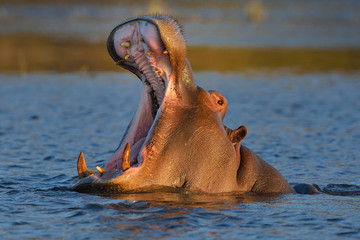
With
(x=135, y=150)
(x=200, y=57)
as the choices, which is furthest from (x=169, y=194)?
(x=200, y=57)

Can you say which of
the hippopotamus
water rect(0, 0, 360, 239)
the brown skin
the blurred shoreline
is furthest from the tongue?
the blurred shoreline

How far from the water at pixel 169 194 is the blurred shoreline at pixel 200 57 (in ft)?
4.66

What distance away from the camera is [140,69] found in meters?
6.39

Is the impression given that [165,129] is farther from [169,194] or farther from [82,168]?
[82,168]

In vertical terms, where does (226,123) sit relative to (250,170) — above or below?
above

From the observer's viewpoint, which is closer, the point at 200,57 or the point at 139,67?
the point at 139,67

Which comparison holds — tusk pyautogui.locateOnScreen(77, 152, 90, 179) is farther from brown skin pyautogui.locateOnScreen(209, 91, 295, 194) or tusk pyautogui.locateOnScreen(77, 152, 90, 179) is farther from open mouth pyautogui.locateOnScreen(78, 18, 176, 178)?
brown skin pyautogui.locateOnScreen(209, 91, 295, 194)

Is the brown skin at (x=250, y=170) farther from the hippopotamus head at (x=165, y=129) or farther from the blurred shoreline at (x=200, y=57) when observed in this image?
the blurred shoreline at (x=200, y=57)

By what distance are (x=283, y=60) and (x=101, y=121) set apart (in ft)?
36.6

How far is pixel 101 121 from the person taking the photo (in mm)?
11789

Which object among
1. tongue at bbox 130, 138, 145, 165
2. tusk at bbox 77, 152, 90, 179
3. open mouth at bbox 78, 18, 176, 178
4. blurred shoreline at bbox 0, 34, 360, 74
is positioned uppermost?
blurred shoreline at bbox 0, 34, 360, 74

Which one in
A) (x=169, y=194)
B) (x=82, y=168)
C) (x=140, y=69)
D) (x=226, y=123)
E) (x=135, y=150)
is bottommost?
(x=169, y=194)

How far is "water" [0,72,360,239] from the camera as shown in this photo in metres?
5.79

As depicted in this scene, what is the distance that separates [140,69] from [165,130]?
0.64 m
